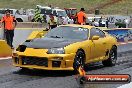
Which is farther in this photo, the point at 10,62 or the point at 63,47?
the point at 10,62

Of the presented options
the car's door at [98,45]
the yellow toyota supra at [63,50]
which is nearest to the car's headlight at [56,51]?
the yellow toyota supra at [63,50]

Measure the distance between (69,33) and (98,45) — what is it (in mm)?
992

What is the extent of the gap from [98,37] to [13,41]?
8180mm

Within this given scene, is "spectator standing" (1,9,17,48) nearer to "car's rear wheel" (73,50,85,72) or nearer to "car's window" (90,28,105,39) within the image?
"car's window" (90,28,105,39)

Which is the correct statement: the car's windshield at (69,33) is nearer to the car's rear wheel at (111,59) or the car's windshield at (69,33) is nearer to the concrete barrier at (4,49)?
the car's rear wheel at (111,59)

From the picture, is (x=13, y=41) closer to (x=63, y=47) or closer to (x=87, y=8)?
(x=63, y=47)

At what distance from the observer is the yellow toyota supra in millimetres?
11055

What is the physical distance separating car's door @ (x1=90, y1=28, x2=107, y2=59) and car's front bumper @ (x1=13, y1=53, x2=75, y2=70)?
5.02ft

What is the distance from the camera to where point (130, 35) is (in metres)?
28.2

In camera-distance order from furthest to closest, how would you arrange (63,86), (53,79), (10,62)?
1. (10,62)
2. (53,79)
3. (63,86)

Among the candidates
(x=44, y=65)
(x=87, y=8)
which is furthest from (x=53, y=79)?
(x=87, y=8)

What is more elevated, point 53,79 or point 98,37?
point 98,37

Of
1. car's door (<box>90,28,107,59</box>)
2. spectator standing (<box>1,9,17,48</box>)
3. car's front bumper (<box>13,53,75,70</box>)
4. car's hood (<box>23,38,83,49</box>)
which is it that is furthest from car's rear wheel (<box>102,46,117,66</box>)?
spectator standing (<box>1,9,17,48</box>)

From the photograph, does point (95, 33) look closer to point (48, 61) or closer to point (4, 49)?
point (48, 61)
